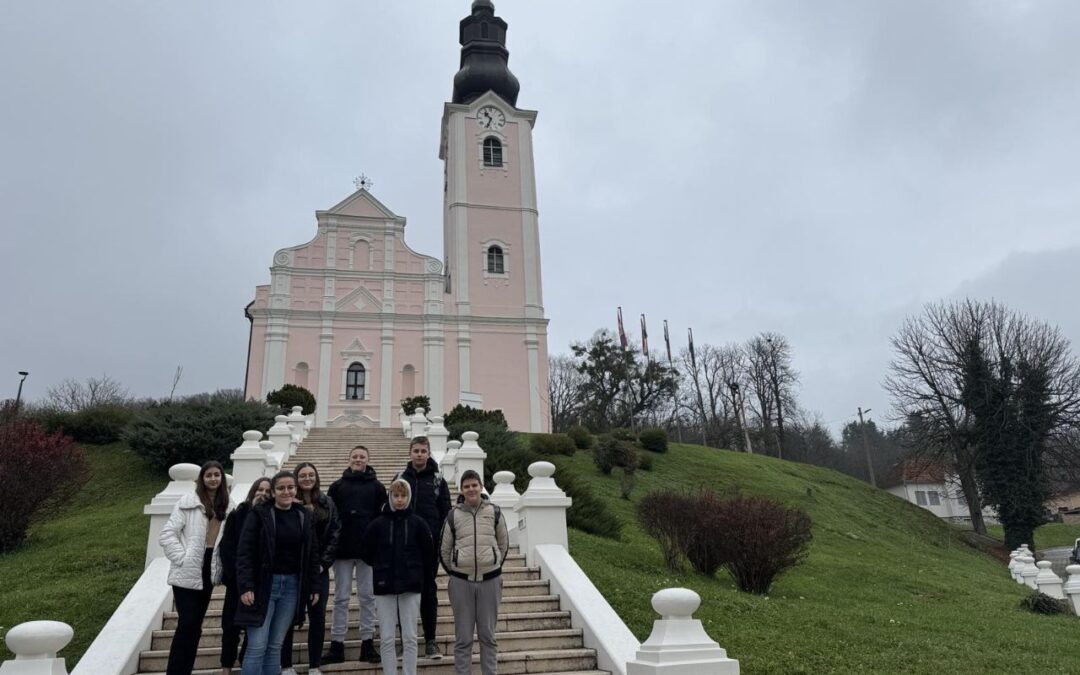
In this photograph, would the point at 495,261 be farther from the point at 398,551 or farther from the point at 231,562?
the point at 231,562

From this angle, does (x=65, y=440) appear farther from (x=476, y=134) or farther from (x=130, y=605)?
(x=476, y=134)

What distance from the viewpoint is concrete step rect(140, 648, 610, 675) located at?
231 inches

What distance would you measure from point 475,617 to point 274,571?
4.95ft

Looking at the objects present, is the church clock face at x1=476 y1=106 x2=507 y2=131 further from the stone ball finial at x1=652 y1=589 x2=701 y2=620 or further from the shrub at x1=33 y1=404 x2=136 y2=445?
the stone ball finial at x1=652 y1=589 x2=701 y2=620

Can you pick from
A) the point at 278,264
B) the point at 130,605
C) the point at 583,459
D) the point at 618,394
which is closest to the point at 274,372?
the point at 278,264

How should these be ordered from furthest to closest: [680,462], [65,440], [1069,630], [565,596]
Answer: [680,462] → [65,440] → [1069,630] → [565,596]

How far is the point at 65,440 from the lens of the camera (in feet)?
46.6

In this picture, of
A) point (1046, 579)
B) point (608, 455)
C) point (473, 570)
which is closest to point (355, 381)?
point (608, 455)

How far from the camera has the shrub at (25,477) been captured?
441 inches

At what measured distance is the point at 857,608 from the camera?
10.6 m

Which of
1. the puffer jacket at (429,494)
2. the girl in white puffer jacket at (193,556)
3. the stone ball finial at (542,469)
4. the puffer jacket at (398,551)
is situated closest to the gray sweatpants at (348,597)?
the puffer jacket at (398,551)

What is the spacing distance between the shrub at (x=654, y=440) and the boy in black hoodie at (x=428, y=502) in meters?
22.3

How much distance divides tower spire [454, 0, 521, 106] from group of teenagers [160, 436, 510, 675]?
117 ft

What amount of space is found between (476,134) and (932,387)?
24657mm
